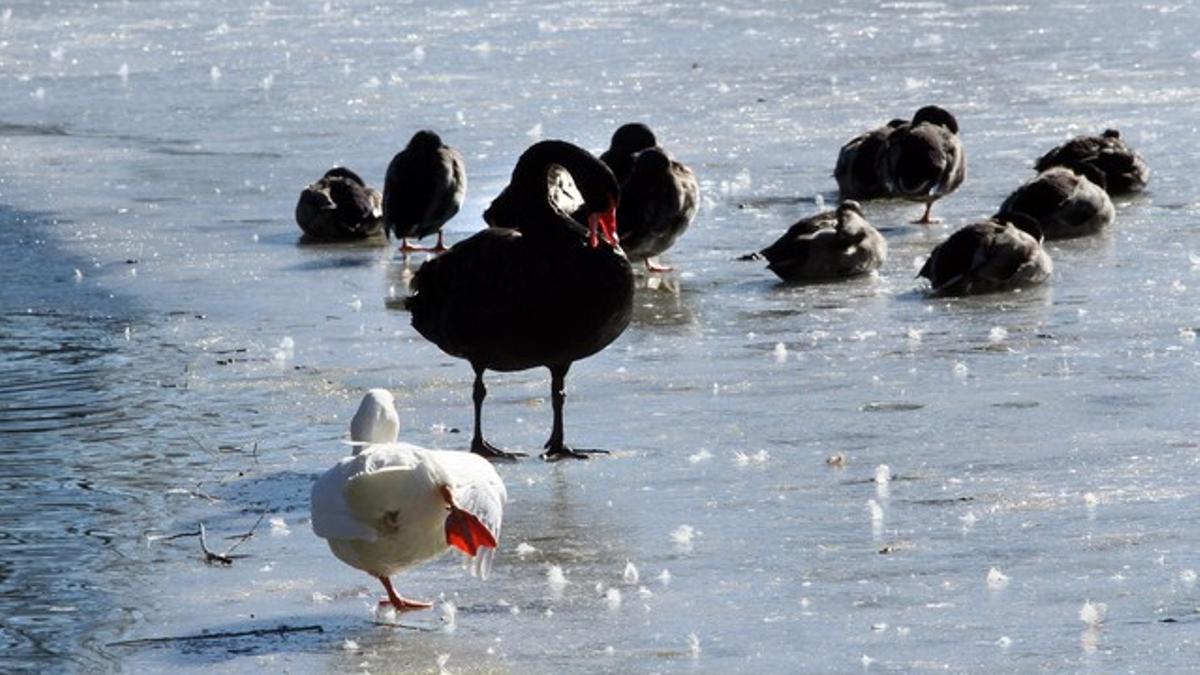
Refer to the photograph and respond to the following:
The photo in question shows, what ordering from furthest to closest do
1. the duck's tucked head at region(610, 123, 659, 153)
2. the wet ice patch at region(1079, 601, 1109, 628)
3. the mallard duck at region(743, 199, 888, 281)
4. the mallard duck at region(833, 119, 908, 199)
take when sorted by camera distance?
1. the mallard duck at region(833, 119, 908, 199)
2. the duck's tucked head at region(610, 123, 659, 153)
3. the mallard duck at region(743, 199, 888, 281)
4. the wet ice patch at region(1079, 601, 1109, 628)

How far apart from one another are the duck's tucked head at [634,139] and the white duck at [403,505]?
28.0 feet

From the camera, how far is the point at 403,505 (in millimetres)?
6516

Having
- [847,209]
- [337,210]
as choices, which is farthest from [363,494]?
[337,210]

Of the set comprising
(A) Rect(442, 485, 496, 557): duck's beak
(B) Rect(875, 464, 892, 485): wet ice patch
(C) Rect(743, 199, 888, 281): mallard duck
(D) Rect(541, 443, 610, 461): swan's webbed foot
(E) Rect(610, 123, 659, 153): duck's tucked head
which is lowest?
(E) Rect(610, 123, 659, 153): duck's tucked head

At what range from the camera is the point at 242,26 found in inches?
1093

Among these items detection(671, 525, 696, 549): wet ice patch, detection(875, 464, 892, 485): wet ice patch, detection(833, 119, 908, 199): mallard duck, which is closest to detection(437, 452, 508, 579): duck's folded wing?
detection(671, 525, 696, 549): wet ice patch

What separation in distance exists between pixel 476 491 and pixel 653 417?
2.88m

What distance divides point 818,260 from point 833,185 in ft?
11.3

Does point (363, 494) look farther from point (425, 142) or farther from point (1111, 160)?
point (1111, 160)

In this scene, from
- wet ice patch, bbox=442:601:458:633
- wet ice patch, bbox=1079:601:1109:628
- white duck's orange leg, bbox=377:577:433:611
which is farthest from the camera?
white duck's orange leg, bbox=377:577:433:611

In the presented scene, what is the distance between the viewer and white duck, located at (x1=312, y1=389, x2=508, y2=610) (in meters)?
6.49

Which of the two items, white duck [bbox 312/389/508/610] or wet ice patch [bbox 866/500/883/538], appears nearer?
white duck [bbox 312/389/508/610]

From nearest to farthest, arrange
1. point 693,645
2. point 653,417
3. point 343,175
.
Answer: point 693,645, point 653,417, point 343,175

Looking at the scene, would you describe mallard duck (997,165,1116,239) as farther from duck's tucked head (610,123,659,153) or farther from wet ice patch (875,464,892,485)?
wet ice patch (875,464,892,485)
